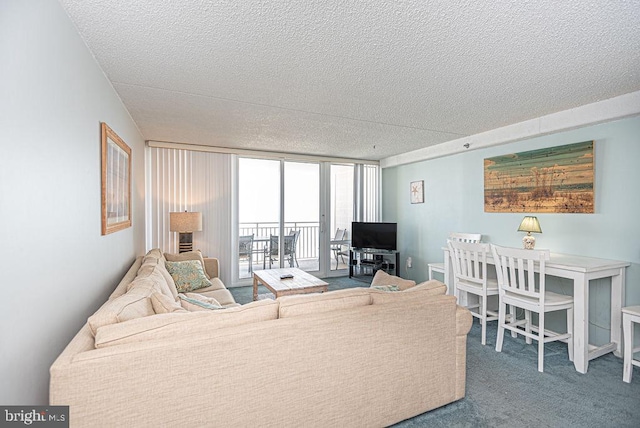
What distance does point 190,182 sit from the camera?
189 inches

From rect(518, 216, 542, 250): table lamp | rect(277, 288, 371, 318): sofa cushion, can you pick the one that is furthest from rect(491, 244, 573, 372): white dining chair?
rect(277, 288, 371, 318): sofa cushion

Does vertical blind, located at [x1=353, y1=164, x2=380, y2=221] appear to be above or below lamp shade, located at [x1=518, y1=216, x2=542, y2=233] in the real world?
above

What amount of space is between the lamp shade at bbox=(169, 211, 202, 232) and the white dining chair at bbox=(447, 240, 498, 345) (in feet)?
11.3

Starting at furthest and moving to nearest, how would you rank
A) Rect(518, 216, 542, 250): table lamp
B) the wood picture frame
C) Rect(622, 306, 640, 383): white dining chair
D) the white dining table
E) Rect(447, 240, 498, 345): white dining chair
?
1. Rect(518, 216, 542, 250): table lamp
2. Rect(447, 240, 498, 345): white dining chair
3. the white dining table
4. Rect(622, 306, 640, 383): white dining chair
5. the wood picture frame

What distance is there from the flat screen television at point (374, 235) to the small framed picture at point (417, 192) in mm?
570

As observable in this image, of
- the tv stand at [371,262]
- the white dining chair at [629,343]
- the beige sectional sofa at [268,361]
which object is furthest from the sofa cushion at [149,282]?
the tv stand at [371,262]

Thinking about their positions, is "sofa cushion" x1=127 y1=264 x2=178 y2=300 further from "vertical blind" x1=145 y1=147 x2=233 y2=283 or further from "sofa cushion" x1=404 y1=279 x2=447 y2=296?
"vertical blind" x1=145 y1=147 x2=233 y2=283

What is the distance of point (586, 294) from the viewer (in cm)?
249

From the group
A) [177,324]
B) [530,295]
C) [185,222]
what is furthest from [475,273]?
[185,222]

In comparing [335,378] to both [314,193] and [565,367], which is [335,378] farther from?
[314,193]

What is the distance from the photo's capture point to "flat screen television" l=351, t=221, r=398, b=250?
5387 millimetres

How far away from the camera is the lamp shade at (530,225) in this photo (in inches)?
129

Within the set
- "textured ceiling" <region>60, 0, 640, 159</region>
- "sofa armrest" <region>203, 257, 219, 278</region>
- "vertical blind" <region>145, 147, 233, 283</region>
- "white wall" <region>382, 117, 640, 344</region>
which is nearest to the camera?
"textured ceiling" <region>60, 0, 640, 159</region>

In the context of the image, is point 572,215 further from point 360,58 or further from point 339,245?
point 339,245
